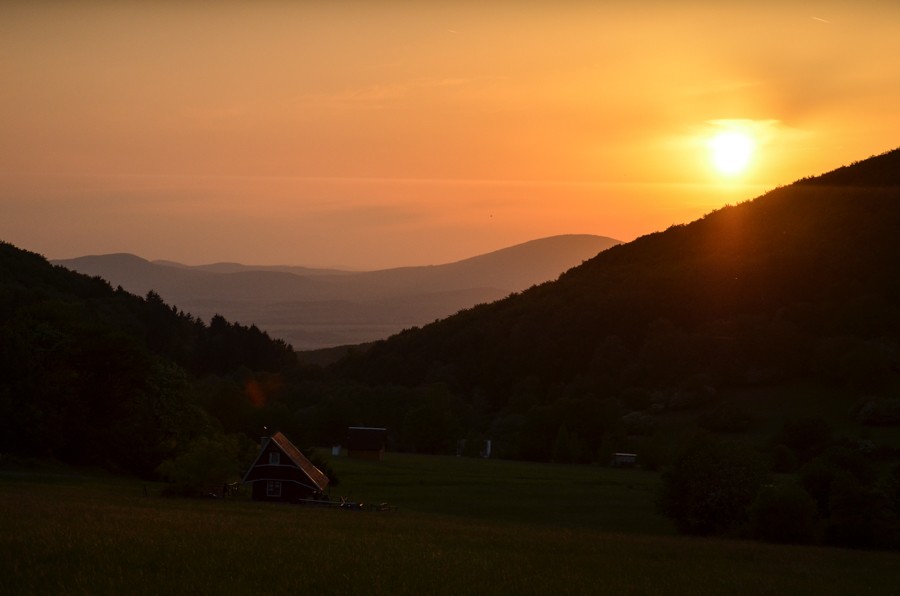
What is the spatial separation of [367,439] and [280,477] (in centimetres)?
3378

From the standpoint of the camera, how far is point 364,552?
36625mm

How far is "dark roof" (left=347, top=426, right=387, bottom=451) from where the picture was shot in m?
98.1

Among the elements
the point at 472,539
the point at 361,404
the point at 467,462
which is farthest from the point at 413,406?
the point at 472,539

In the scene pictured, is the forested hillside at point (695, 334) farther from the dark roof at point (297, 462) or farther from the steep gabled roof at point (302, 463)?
the dark roof at point (297, 462)

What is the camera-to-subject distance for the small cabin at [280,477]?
6444 centimetres

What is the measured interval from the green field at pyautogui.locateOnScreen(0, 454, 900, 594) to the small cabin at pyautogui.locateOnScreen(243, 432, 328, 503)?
327 centimetres

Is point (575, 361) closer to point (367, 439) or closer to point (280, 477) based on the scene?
point (367, 439)

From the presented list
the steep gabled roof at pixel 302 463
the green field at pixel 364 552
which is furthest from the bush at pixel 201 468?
the steep gabled roof at pixel 302 463

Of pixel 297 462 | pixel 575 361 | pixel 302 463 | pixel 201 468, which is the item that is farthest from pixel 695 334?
pixel 201 468

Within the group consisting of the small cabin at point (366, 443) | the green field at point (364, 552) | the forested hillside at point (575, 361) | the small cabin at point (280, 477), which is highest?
the forested hillside at point (575, 361)

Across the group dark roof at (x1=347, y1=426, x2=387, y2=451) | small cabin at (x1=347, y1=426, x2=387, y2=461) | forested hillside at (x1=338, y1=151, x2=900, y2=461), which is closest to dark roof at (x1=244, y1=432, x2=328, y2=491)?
small cabin at (x1=347, y1=426, x2=387, y2=461)

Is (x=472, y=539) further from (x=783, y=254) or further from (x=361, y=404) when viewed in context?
(x=783, y=254)

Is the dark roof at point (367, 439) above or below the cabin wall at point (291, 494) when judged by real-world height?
above

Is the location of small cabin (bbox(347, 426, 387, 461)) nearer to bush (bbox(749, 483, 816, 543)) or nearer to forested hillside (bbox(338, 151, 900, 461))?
forested hillside (bbox(338, 151, 900, 461))
